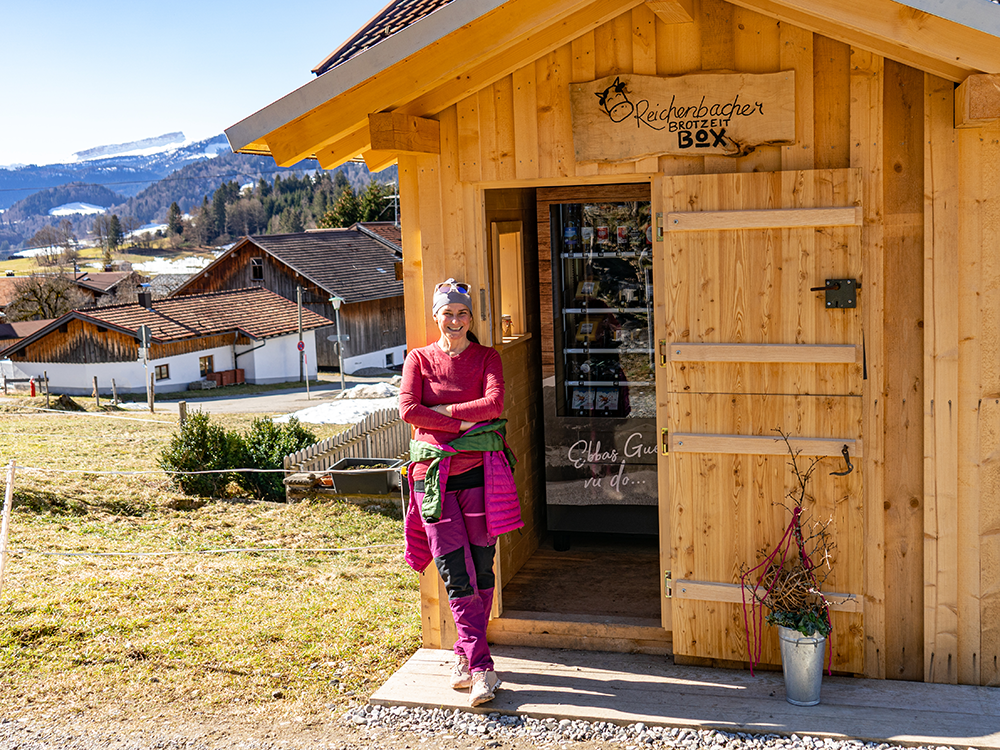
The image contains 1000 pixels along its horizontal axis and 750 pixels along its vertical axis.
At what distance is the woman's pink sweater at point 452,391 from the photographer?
14.5ft

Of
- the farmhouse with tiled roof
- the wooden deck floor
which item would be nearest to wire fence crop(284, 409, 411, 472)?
the wooden deck floor

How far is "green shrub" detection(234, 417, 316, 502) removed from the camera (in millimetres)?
10727

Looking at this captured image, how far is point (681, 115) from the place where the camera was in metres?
4.42

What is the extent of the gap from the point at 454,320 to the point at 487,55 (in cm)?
120

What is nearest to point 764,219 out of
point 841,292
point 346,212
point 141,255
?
point 841,292

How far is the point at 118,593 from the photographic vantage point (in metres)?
6.32

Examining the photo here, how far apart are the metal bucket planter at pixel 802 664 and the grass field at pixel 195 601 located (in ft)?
6.46

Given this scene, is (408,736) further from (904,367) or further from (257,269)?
(257,269)

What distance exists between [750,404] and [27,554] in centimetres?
558

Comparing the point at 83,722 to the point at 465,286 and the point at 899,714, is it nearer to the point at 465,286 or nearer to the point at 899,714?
the point at 465,286

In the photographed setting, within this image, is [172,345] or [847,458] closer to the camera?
[847,458]

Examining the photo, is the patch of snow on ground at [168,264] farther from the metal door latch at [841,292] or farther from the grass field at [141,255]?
the metal door latch at [841,292]

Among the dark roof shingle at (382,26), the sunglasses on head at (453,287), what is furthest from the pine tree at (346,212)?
the sunglasses on head at (453,287)

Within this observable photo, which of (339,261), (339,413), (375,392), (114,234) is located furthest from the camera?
(114,234)
